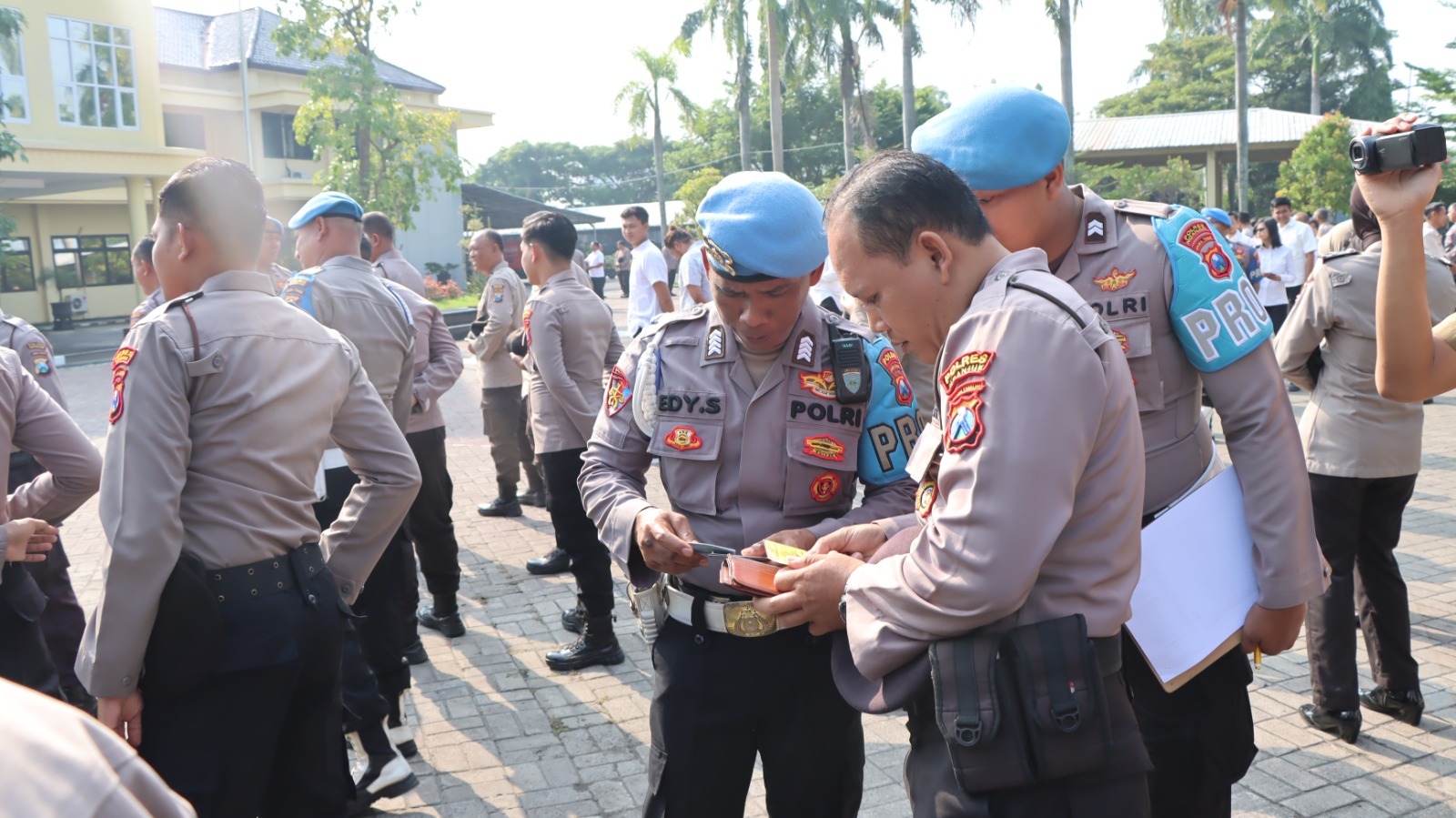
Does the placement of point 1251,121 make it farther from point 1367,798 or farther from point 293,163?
point 1367,798

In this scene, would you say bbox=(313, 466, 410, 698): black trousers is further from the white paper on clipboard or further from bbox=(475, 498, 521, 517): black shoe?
bbox=(475, 498, 521, 517): black shoe

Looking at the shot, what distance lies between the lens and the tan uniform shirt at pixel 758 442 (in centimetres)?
253

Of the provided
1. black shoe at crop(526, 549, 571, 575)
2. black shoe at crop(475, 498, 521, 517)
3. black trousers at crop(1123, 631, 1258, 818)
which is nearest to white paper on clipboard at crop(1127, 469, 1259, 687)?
black trousers at crop(1123, 631, 1258, 818)

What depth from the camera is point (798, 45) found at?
1250 inches

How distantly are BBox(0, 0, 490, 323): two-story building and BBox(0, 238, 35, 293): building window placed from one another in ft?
0.11

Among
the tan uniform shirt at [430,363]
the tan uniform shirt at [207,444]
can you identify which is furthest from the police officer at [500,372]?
the tan uniform shirt at [207,444]

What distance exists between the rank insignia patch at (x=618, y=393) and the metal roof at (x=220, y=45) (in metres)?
32.2

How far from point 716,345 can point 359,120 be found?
21041mm

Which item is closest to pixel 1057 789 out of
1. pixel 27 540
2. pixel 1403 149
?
pixel 1403 149

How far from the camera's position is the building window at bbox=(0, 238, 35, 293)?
30125 millimetres

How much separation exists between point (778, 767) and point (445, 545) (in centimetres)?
364

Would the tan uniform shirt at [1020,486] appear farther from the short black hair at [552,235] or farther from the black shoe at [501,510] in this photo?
the black shoe at [501,510]

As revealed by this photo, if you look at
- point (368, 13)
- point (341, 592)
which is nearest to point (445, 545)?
point (341, 592)

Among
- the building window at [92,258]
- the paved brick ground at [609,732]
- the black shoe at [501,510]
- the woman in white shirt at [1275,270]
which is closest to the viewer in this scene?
the paved brick ground at [609,732]
